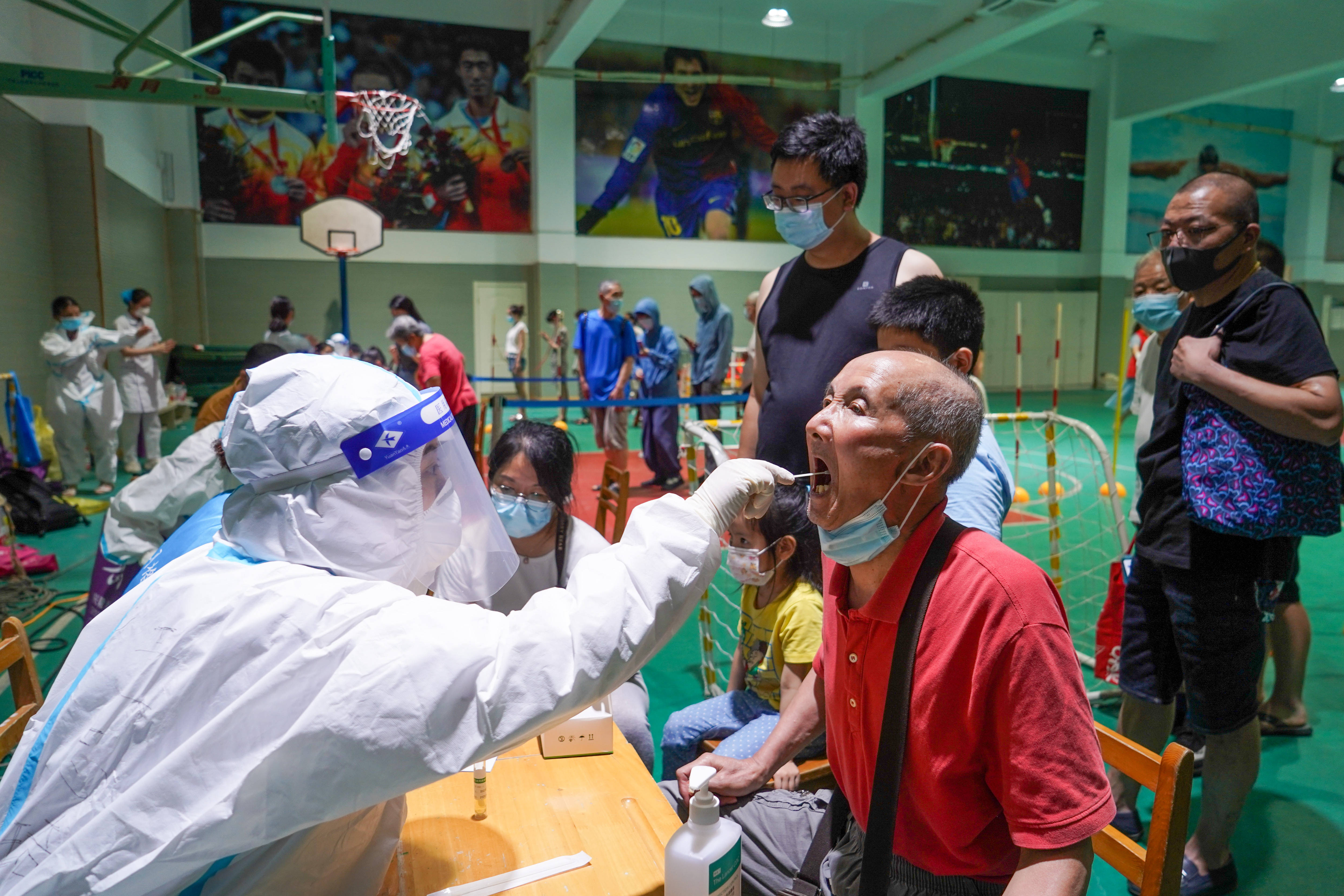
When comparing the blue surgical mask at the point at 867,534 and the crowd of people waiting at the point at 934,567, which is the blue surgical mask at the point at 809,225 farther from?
the blue surgical mask at the point at 867,534

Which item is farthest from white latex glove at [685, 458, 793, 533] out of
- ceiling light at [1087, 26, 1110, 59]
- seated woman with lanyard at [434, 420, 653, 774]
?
ceiling light at [1087, 26, 1110, 59]

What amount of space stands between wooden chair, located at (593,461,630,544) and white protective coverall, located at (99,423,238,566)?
1.38m

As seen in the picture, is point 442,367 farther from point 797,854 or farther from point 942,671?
point 942,671

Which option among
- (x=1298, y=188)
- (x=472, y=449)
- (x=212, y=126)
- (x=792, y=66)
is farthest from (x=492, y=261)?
(x=1298, y=188)

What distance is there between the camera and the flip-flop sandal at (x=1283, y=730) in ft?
10.4

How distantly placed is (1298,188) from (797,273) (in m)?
20.0

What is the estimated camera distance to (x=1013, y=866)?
1.19 meters

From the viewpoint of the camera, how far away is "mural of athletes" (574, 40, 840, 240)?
13.8 m

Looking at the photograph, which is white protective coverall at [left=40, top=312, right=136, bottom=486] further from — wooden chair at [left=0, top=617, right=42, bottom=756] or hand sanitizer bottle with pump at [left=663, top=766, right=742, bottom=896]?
hand sanitizer bottle with pump at [left=663, top=766, right=742, bottom=896]

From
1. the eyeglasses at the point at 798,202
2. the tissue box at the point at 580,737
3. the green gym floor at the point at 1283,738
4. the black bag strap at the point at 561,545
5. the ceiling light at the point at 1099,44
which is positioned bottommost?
the green gym floor at the point at 1283,738

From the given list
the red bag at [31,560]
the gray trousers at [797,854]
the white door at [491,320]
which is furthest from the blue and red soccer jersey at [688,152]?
the gray trousers at [797,854]

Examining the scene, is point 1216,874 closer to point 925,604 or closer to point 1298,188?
point 925,604

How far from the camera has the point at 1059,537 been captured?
4074 mm

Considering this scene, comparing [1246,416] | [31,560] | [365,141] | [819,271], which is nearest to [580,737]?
[819,271]
